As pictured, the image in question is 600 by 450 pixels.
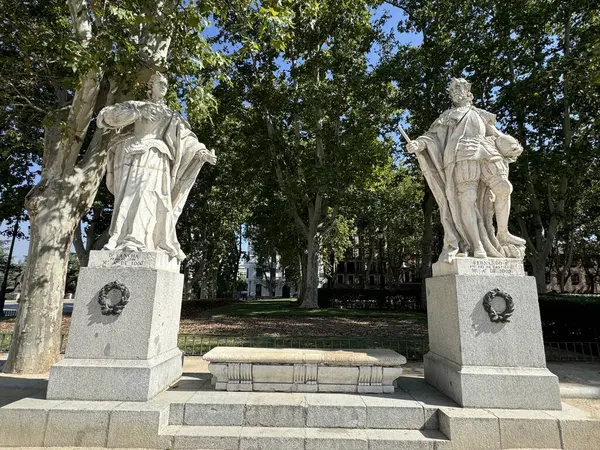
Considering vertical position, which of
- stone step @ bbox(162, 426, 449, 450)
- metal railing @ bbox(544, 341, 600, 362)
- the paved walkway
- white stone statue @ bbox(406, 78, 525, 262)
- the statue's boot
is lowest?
stone step @ bbox(162, 426, 449, 450)

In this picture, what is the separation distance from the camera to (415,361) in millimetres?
A: 8727

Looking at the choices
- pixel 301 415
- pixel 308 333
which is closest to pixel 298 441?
pixel 301 415

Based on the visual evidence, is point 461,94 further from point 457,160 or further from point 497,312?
point 497,312

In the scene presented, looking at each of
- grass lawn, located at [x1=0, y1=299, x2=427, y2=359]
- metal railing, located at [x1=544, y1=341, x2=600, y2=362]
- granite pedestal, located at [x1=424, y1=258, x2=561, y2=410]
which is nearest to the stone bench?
granite pedestal, located at [x1=424, y1=258, x2=561, y2=410]

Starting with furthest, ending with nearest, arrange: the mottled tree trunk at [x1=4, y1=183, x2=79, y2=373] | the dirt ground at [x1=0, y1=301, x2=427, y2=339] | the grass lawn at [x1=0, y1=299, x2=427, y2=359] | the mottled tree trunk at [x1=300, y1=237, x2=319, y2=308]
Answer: the mottled tree trunk at [x1=300, y1=237, x2=319, y2=308], the dirt ground at [x1=0, y1=301, x2=427, y2=339], the grass lawn at [x1=0, y1=299, x2=427, y2=359], the mottled tree trunk at [x1=4, y1=183, x2=79, y2=373]

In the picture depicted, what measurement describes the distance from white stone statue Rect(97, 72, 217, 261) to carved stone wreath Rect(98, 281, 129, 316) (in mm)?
518

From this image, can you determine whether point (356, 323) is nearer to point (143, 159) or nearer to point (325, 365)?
point (325, 365)

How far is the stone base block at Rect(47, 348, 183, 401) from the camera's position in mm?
4590

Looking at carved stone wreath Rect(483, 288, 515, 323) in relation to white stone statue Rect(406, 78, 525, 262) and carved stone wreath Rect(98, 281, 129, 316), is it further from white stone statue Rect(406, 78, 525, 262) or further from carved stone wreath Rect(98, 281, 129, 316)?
carved stone wreath Rect(98, 281, 129, 316)

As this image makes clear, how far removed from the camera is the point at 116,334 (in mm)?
4785

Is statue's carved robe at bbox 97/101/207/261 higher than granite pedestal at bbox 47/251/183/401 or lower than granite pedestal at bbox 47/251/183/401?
higher

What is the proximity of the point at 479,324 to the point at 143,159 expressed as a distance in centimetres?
523

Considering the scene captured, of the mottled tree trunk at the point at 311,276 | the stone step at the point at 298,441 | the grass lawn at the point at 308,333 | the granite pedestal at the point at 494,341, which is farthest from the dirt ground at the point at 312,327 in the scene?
the stone step at the point at 298,441

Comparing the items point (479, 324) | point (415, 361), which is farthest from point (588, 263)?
point (479, 324)
